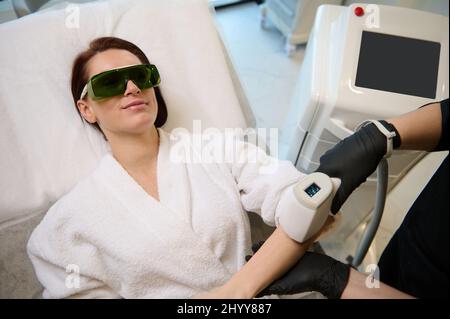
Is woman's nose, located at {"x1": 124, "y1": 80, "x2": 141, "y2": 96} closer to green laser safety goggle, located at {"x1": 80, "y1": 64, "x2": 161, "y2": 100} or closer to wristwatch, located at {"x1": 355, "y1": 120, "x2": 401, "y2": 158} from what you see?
green laser safety goggle, located at {"x1": 80, "y1": 64, "x2": 161, "y2": 100}

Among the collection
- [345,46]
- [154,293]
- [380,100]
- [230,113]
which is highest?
[345,46]

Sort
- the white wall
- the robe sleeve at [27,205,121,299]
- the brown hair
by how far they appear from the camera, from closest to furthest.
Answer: the robe sleeve at [27,205,121,299] < the brown hair < the white wall

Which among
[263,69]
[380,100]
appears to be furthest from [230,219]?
[263,69]

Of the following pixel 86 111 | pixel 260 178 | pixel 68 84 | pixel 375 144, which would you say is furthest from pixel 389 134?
pixel 68 84

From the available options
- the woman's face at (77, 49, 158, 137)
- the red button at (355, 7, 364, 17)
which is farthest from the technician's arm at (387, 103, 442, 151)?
the woman's face at (77, 49, 158, 137)

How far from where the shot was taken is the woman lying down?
0.93m

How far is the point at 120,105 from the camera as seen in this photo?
3.25 feet

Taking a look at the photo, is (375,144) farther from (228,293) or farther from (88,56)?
(88,56)

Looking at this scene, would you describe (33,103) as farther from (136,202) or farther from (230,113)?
(230,113)

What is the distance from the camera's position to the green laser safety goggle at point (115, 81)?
0.95 meters

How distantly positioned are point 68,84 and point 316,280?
3.49ft

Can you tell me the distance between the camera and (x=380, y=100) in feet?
3.41

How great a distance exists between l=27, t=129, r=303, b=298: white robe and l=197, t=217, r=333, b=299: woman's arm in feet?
0.46

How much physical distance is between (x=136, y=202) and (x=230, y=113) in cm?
53
